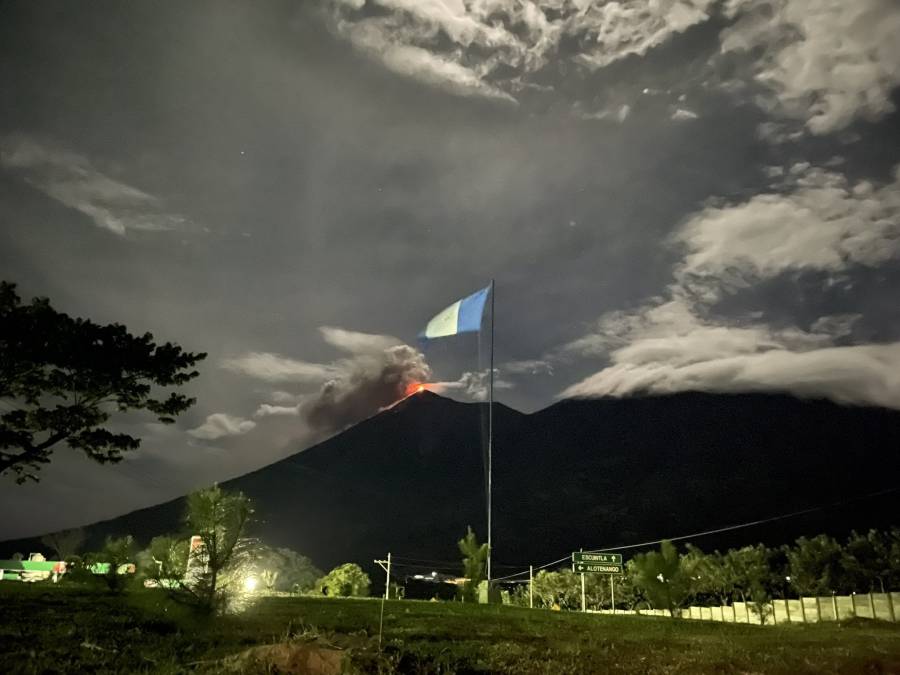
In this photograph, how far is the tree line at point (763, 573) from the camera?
54403mm

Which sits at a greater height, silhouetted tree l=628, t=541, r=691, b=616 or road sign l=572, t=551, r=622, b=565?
road sign l=572, t=551, r=622, b=565

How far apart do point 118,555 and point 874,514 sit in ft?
743

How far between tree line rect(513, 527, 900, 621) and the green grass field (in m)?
25.8

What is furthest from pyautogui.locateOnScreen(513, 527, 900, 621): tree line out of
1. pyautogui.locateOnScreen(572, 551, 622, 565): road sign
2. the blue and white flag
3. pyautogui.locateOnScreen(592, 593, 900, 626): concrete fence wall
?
the blue and white flag

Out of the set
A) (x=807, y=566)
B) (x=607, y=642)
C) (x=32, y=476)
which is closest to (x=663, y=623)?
(x=607, y=642)

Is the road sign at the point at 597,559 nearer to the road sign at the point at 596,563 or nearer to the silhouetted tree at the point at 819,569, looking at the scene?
the road sign at the point at 596,563

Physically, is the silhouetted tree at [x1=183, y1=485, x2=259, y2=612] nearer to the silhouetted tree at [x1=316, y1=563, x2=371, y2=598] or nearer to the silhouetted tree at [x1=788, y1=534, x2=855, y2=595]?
the silhouetted tree at [x1=316, y1=563, x2=371, y2=598]

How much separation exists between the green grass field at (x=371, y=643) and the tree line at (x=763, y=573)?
25.8 m

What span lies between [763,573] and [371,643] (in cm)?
6581

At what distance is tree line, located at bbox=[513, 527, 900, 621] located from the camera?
54403 mm

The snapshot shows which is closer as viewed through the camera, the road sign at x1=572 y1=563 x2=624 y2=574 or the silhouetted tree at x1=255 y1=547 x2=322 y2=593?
the road sign at x1=572 y1=563 x2=624 y2=574

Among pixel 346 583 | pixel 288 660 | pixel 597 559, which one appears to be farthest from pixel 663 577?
pixel 288 660

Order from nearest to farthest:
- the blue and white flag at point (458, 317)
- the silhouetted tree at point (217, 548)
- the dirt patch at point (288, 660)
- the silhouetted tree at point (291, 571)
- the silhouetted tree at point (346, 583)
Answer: the dirt patch at point (288, 660), the silhouetted tree at point (217, 548), the blue and white flag at point (458, 317), the silhouetted tree at point (346, 583), the silhouetted tree at point (291, 571)

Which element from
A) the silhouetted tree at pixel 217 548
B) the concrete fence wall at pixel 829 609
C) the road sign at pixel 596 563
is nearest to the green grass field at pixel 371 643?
the silhouetted tree at pixel 217 548
